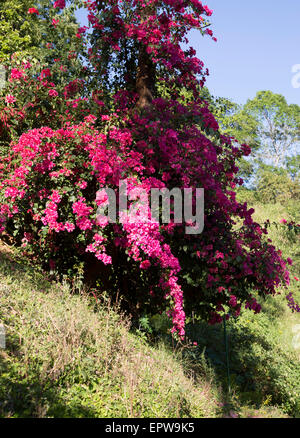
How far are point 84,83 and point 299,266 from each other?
36.3ft

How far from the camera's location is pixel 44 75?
573 cm

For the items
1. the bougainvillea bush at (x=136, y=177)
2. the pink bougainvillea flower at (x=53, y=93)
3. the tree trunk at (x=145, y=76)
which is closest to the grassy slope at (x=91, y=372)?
the bougainvillea bush at (x=136, y=177)

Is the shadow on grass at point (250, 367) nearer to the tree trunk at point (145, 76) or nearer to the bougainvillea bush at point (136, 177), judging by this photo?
the bougainvillea bush at point (136, 177)

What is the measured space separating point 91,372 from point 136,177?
2402mm

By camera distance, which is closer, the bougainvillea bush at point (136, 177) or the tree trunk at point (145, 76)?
the bougainvillea bush at point (136, 177)

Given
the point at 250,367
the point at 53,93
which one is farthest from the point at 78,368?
the point at 250,367

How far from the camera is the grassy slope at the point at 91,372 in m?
3.32

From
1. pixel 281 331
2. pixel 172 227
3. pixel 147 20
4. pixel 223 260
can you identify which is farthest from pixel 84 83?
pixel 281 331

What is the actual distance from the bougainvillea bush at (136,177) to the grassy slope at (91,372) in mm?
684

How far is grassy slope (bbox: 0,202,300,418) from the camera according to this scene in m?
3.32

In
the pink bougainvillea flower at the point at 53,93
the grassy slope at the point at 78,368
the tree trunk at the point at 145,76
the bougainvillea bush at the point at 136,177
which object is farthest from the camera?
the tree trunk at the point at 145,76

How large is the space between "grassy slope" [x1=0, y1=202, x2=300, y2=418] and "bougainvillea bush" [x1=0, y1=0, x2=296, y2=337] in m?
0.68

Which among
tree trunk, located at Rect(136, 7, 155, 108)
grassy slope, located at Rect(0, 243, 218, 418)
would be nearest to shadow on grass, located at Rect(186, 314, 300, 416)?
grassy slope, located at Rect(0, 243, 218, 418)
